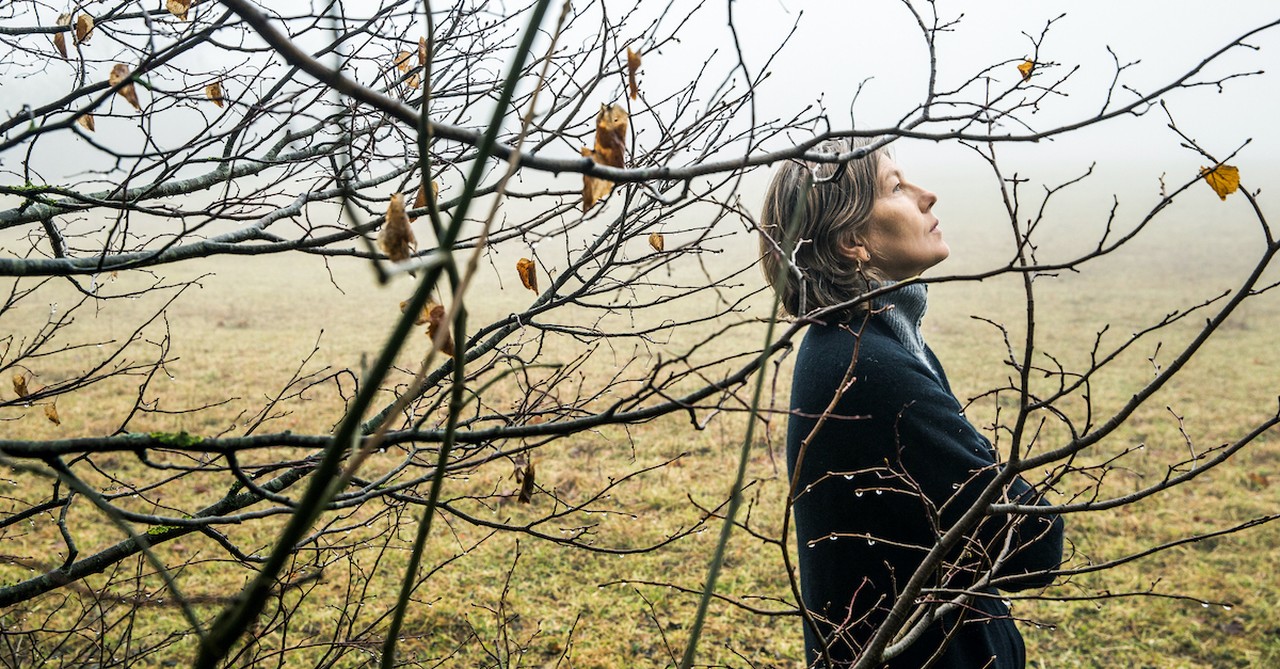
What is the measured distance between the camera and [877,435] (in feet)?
6.15

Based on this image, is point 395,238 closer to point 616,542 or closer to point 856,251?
point 856,251

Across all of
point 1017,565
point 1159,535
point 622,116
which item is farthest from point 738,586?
point 622,116

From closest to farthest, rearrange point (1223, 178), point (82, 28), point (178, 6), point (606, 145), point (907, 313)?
point (606, 145), point (1223, 178), point (178, 6), point (82, 28), point (907, 313)

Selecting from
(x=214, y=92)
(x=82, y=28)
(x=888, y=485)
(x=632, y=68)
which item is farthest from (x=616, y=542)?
(x=632, y=68)

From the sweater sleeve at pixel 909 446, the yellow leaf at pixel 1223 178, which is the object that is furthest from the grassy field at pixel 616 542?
the yellow leaf at pixel 1223 178

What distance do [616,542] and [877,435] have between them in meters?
4.75

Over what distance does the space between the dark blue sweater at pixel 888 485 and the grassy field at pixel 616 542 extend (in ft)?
0.68

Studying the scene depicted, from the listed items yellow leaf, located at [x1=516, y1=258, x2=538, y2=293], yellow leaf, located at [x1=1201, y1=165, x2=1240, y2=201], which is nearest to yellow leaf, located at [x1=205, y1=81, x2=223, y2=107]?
yellow leaf, located at [x1=516, y1=258, x2=538, y2=293]

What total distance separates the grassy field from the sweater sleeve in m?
0.19

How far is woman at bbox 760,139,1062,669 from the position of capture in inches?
71.4

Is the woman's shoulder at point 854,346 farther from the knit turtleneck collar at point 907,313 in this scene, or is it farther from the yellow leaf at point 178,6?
the yellow leaf at point 178,6

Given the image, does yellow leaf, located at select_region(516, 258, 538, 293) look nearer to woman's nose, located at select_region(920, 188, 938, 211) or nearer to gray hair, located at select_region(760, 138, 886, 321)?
gray hair, located at select_region(760, 138, 886, 321)

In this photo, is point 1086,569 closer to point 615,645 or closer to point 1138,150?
point 615,645

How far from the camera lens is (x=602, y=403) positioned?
930cm
